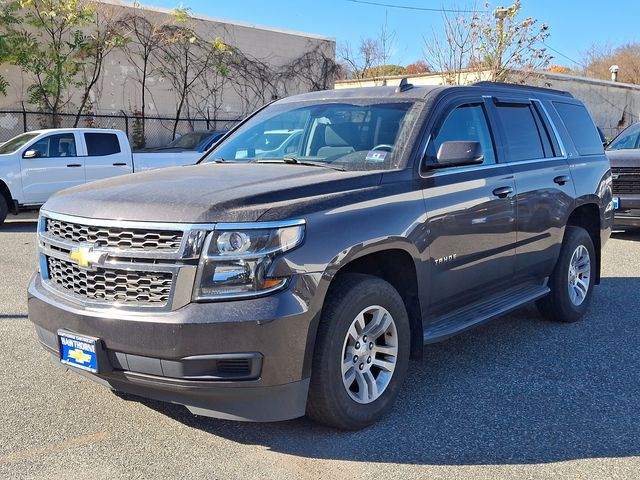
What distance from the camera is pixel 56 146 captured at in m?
13.0

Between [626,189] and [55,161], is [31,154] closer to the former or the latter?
[55,161]

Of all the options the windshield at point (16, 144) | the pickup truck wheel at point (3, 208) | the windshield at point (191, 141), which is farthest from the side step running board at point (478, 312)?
the windshield at point (191, 141)

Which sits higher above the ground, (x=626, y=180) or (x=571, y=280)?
(x=626, y=180)

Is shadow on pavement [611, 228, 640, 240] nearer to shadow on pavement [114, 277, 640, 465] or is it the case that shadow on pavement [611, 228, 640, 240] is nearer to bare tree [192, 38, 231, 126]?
shadow on pavement [114, 277, 640, 465]

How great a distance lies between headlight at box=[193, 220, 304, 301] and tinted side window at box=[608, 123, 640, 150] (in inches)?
406

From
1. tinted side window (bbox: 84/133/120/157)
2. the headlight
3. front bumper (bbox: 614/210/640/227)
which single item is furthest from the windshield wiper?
tinted side window (bbox: 84/133/120/157)

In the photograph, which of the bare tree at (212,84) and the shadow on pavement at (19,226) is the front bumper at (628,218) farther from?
the bare tree at (212,84)

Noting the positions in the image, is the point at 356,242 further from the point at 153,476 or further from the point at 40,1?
the point at 40,1

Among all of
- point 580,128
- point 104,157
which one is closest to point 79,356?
point 580,128

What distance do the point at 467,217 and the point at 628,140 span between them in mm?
8910

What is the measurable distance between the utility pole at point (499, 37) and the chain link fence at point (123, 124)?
8.47 metres

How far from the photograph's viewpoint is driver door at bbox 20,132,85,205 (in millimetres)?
12555

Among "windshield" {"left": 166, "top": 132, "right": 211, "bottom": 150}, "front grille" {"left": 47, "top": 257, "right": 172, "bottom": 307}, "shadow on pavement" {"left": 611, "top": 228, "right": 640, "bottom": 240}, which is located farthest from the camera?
"windshield" {"left": 166, "top": 132, "right": 211, "bottom": 150}

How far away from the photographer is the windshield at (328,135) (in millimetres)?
4395
